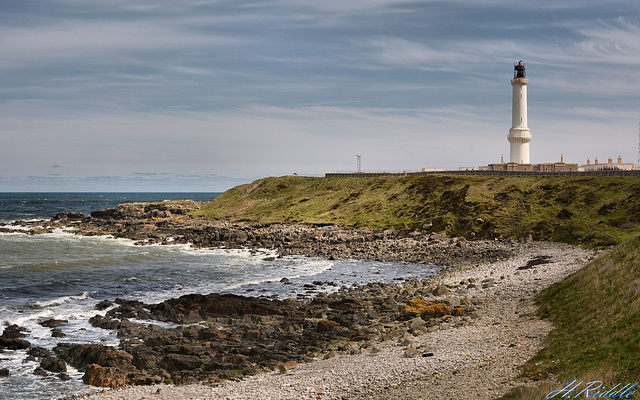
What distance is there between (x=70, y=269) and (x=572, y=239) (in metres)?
47.9

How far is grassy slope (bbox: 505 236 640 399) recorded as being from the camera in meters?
15.7

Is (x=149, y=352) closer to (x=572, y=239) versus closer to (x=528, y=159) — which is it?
(x=572, y=239)

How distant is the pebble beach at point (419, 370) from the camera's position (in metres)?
16.9

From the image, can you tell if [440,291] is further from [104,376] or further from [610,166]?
[610,166]

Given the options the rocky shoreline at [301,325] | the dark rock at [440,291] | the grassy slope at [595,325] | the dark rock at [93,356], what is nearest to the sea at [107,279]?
the dark rock at [93,356]

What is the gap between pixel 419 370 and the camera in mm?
18797

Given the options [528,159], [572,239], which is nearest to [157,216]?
[528,159]

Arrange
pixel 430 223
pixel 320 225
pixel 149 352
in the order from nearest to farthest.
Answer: pixel 149 352 < pixel 430 223 < pixel 320 225

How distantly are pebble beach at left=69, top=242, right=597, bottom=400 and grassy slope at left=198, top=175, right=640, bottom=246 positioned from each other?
87.2ft

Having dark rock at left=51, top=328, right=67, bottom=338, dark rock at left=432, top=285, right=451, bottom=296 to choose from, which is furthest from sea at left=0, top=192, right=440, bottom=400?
dark rock at left=432, top=285, right=451, bottom=296

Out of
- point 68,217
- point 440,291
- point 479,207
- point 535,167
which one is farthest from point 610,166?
point 68,217

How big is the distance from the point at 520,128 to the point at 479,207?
31512 mm

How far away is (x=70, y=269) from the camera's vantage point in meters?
46.8

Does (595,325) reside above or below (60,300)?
above
